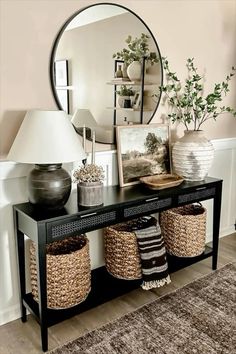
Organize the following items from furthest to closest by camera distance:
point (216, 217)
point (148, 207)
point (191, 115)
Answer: point (191, 115) < point (216, 217) < point (148, 207)

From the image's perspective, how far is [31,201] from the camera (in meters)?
1.98

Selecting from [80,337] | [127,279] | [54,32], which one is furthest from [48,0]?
[80,337]

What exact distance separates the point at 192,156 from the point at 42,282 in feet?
4.49

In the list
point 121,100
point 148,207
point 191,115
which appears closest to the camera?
point 148,207

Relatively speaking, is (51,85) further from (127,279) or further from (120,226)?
(127,279)

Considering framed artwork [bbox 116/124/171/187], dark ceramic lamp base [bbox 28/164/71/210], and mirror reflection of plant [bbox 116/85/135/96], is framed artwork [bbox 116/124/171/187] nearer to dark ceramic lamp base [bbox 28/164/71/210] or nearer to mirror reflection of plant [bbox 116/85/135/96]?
mirror reflection of plant [bbox 116/85/135/96]

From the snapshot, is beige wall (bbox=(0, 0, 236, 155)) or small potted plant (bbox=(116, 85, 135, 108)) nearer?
beige wall (bbox=(0, 0, 236, 155))

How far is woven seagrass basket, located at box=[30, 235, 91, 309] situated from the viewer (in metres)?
1.97

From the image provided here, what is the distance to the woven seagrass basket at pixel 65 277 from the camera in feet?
6.48

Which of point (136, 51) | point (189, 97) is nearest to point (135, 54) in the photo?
point (136, 51)

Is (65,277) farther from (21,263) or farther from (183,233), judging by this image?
(183,233)

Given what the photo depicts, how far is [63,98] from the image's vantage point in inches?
85.3

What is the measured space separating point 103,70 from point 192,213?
4.43 feet

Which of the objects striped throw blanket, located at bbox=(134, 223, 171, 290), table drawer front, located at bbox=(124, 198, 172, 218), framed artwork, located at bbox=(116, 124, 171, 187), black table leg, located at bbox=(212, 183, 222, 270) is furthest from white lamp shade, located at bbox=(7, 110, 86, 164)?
black table leg, located at bbox=(212, 183, 222, 270)
